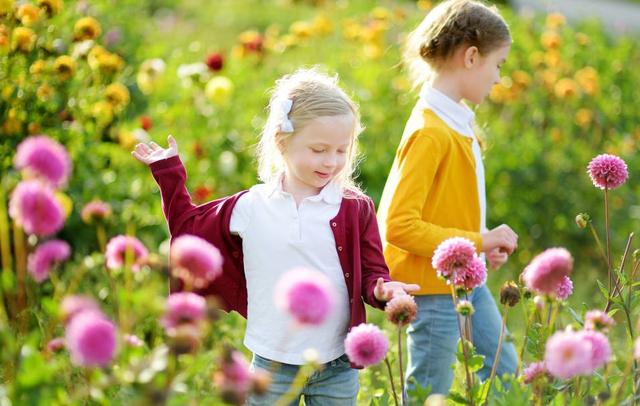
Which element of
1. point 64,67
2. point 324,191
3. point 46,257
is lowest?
point 64,67

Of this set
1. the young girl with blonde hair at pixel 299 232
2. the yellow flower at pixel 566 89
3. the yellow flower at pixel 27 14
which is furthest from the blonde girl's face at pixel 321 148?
the yellow flower at pixel 566 89

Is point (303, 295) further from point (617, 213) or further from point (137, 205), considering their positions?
point (617, 213)

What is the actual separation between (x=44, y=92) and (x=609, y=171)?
81.7 inches

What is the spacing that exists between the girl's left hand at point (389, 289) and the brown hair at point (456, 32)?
0.97 metres

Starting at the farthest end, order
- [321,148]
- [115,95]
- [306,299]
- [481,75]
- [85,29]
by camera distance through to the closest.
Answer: [115,95]
[85,29]
[481,75]
[321,148]
[306,299]

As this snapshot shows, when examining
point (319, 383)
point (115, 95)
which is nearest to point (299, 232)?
point (319, 383)

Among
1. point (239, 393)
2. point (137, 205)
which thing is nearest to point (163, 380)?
Result: point (239, 393)

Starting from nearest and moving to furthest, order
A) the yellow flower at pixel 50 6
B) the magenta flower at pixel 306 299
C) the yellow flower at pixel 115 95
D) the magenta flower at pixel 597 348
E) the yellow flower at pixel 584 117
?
the magenta flower at pixel 306 299, the magenta flower at pixel 597 348, the yellow flower at pixel 50 6, the yellow flower at pixel 115 95, the yellow flower at pixel 584 117

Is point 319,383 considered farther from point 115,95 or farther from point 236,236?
point 115,95

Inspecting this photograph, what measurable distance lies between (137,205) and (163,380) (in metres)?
2.77

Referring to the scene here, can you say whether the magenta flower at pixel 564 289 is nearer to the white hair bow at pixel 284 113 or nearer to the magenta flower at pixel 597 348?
the magenta flower at pixel 597 348

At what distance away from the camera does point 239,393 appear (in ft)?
4.65

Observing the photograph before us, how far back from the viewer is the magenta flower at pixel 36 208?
4.71 ft

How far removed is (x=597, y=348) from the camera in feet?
5.43
